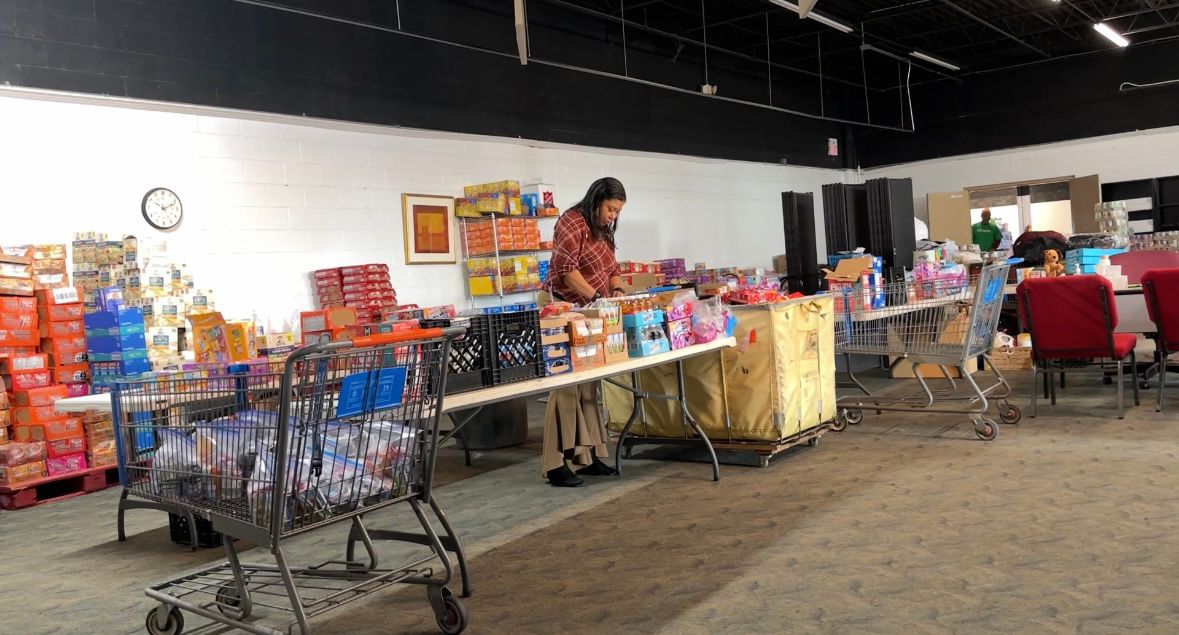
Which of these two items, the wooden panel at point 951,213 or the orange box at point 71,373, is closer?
the orange box at point 71,373

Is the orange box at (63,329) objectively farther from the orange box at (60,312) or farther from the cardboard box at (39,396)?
the cardboard box at (39,396)

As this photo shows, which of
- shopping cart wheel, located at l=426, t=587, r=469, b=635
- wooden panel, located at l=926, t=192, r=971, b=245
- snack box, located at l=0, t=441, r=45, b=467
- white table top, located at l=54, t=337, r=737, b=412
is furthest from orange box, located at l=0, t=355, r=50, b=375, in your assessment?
wooden panel, located at l=926, t=192, r=971, b=245

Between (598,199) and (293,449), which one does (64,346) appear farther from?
(293,449)

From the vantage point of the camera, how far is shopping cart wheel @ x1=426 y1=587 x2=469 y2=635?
2.81 meters

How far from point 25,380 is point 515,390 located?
3856 millimetres

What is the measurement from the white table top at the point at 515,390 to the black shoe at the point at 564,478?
86 centimetres

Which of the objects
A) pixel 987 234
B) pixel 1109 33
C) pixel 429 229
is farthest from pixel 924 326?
pixel 987 234

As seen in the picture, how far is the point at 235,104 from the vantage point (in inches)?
295

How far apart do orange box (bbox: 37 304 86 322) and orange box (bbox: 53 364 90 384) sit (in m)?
0.31

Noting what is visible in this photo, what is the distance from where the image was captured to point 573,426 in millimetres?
4762

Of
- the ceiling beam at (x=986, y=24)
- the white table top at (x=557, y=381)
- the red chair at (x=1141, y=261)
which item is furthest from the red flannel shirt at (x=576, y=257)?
the ceiling beam at (x=986, y=24)

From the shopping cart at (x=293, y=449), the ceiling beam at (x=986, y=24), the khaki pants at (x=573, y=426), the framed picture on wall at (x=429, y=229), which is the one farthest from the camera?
the ceiling beam at (x=986, y=24)

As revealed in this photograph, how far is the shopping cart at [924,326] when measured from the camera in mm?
5582

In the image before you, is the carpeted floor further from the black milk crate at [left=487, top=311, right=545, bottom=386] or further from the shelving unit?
the shelving unit
